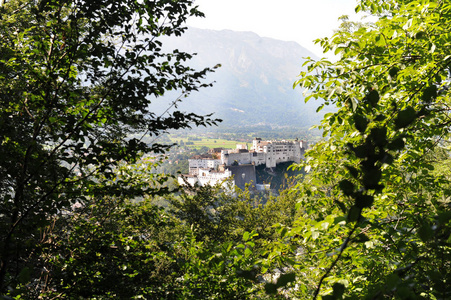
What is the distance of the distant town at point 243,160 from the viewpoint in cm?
6975

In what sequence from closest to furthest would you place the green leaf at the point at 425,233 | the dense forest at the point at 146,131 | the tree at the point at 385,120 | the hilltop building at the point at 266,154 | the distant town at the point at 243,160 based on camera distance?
the green leaf at the point at 425,233 < the tree at the point at 385,120 < the dense forest at the point at 146,131 < the distant town at the point at 243,160 < the hilltop building at the point at 266,154

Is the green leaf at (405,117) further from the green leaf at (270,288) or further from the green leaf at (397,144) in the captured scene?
the green leaf at (270,288)

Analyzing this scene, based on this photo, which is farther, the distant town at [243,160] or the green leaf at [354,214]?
the distant town at [243,160]

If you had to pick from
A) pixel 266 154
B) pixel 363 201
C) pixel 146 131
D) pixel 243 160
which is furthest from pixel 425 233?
pixel 266 154

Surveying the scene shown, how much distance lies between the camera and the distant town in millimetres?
69750

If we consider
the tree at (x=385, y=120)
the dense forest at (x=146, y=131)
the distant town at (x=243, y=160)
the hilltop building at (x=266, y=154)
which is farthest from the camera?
the hilltop building at (x=266, y=154)

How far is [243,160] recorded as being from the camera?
75438mm

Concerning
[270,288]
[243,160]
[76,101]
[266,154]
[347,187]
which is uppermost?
[76,101]

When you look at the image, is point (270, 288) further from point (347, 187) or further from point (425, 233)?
point (425, 233)

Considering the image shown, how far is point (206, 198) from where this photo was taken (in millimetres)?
17016

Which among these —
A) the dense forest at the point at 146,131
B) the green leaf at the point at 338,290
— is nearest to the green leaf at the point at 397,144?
the green leaf at the point at 338,290

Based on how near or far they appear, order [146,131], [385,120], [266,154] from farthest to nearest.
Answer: [266,154] < [146,131] < [385,120]

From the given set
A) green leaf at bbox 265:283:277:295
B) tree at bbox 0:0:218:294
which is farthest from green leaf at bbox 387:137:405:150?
tree at bbox 0:0:218:294

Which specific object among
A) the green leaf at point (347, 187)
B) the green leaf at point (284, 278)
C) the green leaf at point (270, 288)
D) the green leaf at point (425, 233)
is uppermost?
the green leaf at point (347, 187)
